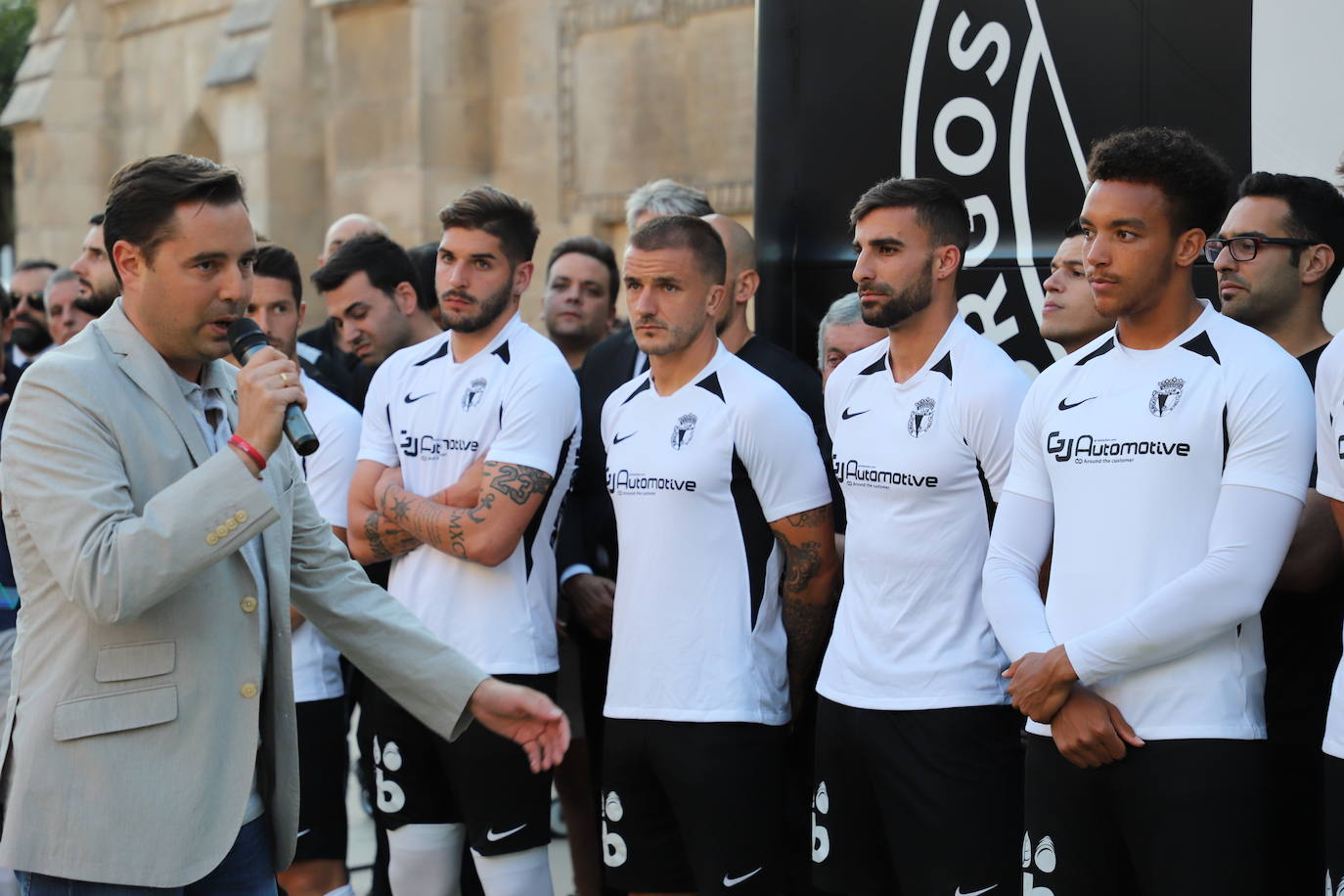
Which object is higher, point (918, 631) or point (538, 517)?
point (538, 517)

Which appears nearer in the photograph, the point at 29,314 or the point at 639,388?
the point at 639,388

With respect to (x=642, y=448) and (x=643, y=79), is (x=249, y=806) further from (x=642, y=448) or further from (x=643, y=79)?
(x=643, y=79)

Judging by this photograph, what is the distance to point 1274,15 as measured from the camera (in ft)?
13.6

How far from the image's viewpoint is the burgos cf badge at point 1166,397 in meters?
3.42

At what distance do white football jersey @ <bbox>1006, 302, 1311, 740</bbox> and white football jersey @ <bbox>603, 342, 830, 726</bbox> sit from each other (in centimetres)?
106

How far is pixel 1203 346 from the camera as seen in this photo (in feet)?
11.4

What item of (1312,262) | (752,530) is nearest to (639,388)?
(752,530)

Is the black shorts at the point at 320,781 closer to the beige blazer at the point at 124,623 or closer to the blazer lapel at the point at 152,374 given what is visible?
the beige blazer at the point at 124,623

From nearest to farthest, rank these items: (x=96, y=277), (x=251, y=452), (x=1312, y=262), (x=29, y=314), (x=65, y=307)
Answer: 1. (x=251, y=452)
2. (x=1312, y=262)
3. (x=96, y=277)
4. (x=65, y=307)
5. (x=29, y=314)

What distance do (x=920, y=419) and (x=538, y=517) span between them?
1.37m

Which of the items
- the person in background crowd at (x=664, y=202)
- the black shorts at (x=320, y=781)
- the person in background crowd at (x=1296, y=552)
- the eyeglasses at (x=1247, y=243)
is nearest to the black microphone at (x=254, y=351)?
the person in background crowd at (x=1296, y=552)

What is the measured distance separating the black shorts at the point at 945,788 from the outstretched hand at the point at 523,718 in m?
1.13

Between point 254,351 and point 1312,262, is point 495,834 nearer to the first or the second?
point 254,351

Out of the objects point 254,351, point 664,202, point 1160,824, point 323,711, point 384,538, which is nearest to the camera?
point 254,351
